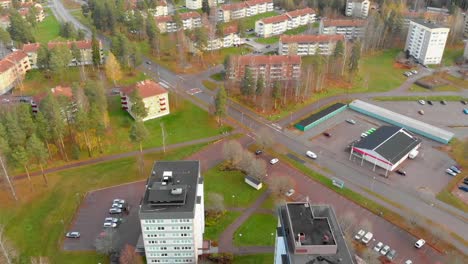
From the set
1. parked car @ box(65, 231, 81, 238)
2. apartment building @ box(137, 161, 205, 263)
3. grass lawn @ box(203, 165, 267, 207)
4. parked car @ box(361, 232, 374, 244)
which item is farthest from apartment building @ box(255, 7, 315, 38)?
parked car @ box(65, 231, 81, 238)

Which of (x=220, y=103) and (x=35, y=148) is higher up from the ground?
(x=220, y=103)

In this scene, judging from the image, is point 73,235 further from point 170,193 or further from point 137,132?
point 137,132

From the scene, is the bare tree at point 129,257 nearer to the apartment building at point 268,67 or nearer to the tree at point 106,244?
the tree at point 106,244

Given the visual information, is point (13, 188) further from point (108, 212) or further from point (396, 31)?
point (396, 31)

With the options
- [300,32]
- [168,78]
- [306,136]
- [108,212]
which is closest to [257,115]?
[306,136]

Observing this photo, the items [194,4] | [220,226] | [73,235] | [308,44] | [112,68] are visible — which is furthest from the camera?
Result: [194,4]

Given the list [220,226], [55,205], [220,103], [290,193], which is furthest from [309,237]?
[220,103]
